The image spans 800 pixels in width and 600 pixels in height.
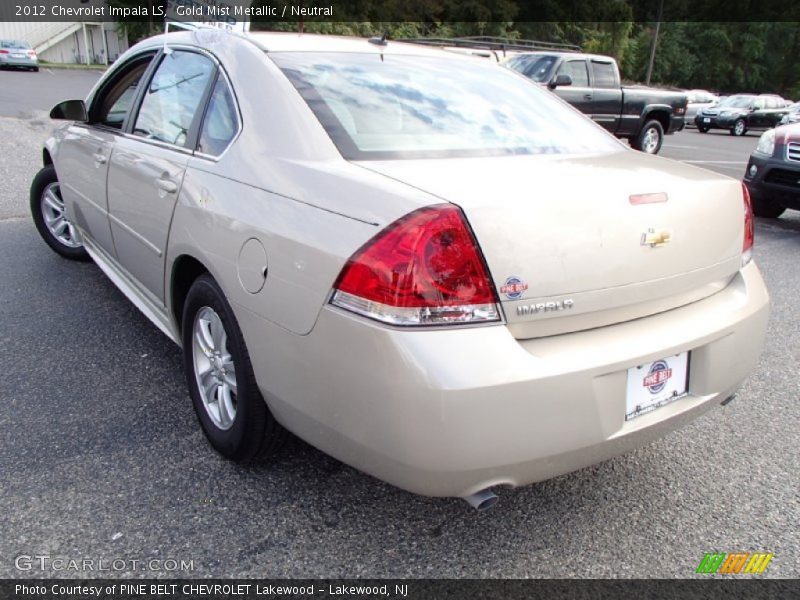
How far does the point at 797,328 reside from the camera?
4.16 m

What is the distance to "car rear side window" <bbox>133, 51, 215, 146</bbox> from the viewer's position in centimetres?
275

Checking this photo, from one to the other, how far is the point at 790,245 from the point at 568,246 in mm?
5715

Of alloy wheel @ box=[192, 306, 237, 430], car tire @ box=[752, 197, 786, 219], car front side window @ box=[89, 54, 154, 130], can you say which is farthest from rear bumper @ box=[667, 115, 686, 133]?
alloy wheel @ box=[192, 306, 237, 430]

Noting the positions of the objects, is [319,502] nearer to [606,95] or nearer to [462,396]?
[462,396]

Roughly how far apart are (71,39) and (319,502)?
47.7 metres

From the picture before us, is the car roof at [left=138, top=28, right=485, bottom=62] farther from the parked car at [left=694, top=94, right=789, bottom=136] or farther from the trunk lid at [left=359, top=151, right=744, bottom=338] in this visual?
the parked car at [left=694, top=94, right=789, bottom=136]

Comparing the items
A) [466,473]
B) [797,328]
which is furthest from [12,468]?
[797,328]

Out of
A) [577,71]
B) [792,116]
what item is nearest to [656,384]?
[577,71]

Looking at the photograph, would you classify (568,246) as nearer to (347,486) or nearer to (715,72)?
(347,486)

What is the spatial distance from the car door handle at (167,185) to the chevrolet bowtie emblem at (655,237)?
1757 millimetres

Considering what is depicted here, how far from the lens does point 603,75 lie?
41.1 ft

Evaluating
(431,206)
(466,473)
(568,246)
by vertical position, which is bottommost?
(466,473)

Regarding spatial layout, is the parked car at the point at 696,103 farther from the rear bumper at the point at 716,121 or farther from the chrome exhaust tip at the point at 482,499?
the chrome exhaust tip at the point at 482,499

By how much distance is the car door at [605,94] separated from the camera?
12414 mm
